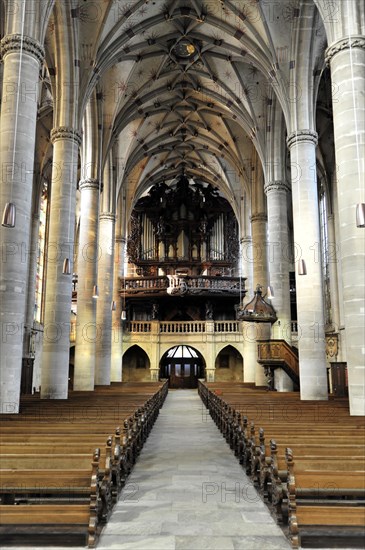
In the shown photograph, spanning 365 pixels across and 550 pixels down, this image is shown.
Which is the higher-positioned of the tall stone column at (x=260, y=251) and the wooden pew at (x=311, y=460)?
the tall stone column at (x=260, y=251)

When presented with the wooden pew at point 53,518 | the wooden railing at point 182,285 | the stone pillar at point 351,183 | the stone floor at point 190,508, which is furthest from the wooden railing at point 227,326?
the wooden pew at point 53,518

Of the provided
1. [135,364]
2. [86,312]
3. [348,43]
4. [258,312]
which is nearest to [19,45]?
[348,43]

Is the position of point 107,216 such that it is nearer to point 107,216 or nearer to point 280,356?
point 107,216

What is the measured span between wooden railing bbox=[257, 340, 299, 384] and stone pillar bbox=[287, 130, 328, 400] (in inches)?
108

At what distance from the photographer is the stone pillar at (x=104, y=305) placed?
71.7ft

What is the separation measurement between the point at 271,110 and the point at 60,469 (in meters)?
18.8

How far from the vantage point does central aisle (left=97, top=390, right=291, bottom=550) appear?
14.4 feet

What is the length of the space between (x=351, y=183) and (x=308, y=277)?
4.51m

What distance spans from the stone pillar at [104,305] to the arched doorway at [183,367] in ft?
34.6

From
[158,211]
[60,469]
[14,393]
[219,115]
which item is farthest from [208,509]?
[158,211]

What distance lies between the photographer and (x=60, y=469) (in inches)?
188

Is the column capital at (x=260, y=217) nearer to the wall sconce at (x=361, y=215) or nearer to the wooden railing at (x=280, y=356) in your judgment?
the wooden railing at (x=280, y=356)

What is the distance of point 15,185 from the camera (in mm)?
9727

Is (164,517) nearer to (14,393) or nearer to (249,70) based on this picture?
(14,393)
